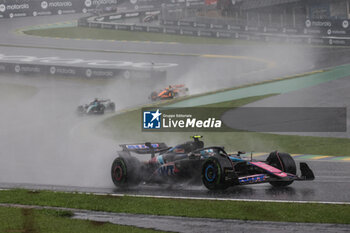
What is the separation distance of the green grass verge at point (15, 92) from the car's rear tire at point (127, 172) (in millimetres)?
24487

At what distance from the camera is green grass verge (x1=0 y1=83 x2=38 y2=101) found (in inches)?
1471

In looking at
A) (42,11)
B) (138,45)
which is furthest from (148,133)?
(42,11)

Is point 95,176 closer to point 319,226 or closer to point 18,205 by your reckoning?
point 18,205

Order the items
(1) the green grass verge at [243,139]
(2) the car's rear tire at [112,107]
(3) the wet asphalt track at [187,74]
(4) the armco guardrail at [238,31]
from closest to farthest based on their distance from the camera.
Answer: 1. (3) the wet asphalt track at [187,74]
2. (1) the green grass verge at [243,139]
3. (2) the car's rear tire at [112,107]
4. (4) the armco guardrail at [238,31]

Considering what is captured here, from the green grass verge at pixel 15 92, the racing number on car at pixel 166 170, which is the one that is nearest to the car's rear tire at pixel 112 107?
the green grass verge at pixel 15 92

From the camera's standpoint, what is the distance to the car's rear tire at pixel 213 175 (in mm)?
12680

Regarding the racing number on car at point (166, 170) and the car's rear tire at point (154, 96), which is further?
the car's rear tire at point (154, 96)

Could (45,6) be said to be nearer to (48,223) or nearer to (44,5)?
(44,5)

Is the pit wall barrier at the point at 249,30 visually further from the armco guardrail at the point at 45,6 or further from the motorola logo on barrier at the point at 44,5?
the motorola logo on barrier at the point at 44,5

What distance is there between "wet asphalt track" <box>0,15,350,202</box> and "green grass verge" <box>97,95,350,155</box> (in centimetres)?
226

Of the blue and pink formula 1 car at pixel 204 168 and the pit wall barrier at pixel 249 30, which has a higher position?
the pit wall barrier at pixel 249 30

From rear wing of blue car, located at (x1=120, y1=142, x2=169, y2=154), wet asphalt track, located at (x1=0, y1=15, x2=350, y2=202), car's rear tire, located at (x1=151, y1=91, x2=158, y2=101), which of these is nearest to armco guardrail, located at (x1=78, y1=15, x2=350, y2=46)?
wet asphalt track, located at (x1=0, y1=15, x2=350, y2=202)

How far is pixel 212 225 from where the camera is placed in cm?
1007

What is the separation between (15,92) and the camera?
3841 centimetres
